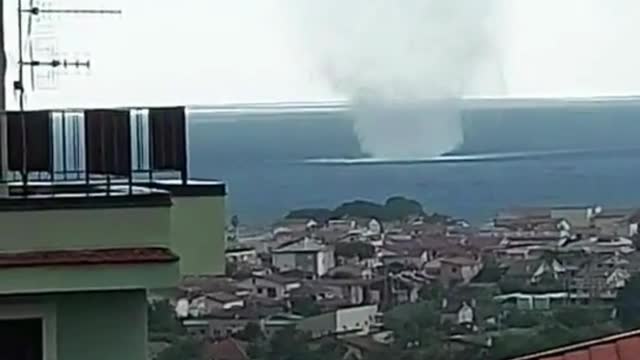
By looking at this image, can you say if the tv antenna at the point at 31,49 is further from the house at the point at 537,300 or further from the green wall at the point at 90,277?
the house at the point at 537,300

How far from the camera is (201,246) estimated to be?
5020 mm

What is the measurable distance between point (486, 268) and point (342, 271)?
1.18 metres

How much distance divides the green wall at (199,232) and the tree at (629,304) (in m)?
3.59

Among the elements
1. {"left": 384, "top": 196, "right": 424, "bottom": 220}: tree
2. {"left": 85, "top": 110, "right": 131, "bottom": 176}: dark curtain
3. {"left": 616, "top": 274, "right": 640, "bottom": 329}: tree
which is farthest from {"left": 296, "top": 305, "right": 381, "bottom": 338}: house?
{"left": 85, "top": 110, "right": 131, "bottom": 176}: dark curtain

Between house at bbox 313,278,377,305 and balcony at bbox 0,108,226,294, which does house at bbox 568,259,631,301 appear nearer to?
house at bbox 313,278,377,305

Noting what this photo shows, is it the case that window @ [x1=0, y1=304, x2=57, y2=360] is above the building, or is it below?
below

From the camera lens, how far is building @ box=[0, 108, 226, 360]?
13.5 ft

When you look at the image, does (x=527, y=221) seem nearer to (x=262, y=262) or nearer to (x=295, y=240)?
(x=295, y=240)

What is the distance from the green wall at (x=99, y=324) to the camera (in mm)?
4215

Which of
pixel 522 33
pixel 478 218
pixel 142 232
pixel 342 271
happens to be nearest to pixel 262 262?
pixel 342 271

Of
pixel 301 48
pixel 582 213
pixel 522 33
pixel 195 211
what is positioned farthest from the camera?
pixel 522 33

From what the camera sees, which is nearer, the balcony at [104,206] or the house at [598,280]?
the balcony at [104,206]

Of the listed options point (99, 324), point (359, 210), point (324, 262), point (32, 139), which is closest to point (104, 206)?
point (99, 324)

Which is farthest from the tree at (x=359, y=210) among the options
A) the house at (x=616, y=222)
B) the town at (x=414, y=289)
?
the house at (x=616, y=222)
